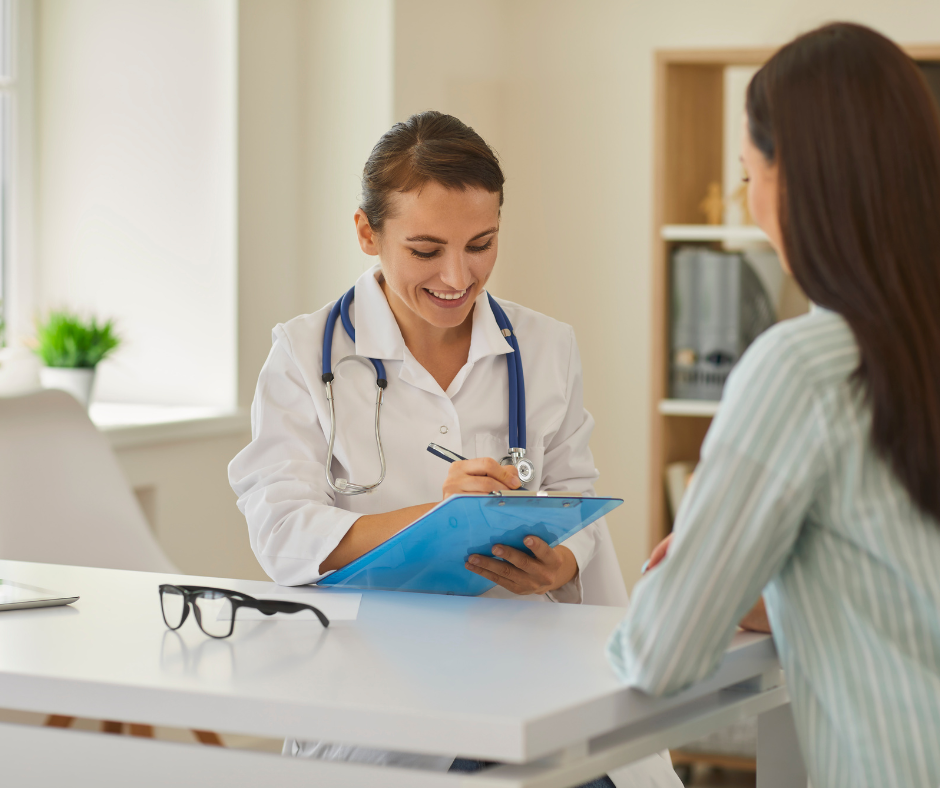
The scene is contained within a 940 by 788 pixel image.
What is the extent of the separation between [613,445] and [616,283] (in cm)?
53

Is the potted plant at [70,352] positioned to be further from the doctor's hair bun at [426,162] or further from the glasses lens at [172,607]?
the glasses lens at [172,607]

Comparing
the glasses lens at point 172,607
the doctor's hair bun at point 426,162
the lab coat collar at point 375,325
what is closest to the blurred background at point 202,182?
the lab coat collar at point 375,325

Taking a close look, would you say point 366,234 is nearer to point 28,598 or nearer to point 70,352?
point 28,598

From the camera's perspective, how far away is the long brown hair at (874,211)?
2.85 ft

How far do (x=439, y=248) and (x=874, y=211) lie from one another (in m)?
0.75

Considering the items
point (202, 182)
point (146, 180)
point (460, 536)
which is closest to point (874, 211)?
point (460, 536)

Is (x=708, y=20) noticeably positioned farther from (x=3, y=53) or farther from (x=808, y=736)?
(x=808, y=736)

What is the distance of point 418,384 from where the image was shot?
160cm

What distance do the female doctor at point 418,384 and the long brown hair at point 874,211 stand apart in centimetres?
61

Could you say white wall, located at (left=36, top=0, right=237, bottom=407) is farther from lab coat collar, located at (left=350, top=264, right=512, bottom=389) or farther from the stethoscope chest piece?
the stethoscope chest piece

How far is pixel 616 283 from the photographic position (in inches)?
141

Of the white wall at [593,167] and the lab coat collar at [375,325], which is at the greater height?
the white wall at [593,167]

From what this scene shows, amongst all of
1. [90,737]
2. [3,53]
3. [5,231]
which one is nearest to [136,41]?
[3,53]

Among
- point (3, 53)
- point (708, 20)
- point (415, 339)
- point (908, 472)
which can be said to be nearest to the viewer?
point (908, 472)
